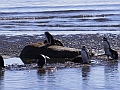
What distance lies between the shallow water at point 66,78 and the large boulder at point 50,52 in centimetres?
182

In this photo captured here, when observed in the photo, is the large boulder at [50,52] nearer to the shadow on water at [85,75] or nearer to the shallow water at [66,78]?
the shallow water at [66,78]

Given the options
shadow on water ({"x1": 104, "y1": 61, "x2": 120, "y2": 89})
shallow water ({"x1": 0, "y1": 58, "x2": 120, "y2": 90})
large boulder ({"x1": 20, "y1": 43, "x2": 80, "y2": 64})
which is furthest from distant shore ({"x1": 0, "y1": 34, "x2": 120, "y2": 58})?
shallow water ({"x1": 0, "y1": 58, "x2": 120, "y2": 90})

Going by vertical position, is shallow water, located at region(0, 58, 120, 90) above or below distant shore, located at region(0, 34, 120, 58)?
below

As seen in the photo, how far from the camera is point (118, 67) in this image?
14578 millimetres

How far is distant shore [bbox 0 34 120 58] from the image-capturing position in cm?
1905

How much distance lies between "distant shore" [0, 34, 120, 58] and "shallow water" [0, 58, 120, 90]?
11.9ft

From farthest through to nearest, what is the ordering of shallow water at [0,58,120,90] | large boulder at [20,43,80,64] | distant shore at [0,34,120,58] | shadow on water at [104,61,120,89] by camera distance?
distant shore at [0,34,120,58]
large boulder at [20,43,80,64]
shadow on water at [104,61,120,89]
shallow water at [0,58,120,90]

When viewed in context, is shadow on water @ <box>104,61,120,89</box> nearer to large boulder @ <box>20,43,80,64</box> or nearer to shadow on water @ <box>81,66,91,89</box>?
shadow on water @ <box>81,66,91,89</box>

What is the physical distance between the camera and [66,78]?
41.8 feet

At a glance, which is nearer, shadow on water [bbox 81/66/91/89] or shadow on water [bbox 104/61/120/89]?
shadow on water [bbox 104/61/120/89]

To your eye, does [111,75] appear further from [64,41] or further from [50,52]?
[64,41]

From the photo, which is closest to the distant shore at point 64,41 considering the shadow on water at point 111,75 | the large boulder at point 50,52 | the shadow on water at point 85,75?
the large boulder at point 50,52

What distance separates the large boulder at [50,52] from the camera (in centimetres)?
1702

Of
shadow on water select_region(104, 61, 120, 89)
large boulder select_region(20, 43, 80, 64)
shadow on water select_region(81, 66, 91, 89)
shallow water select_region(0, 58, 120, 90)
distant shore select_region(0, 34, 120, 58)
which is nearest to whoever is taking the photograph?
shallow water select_region(0, 58, 120, 90)
